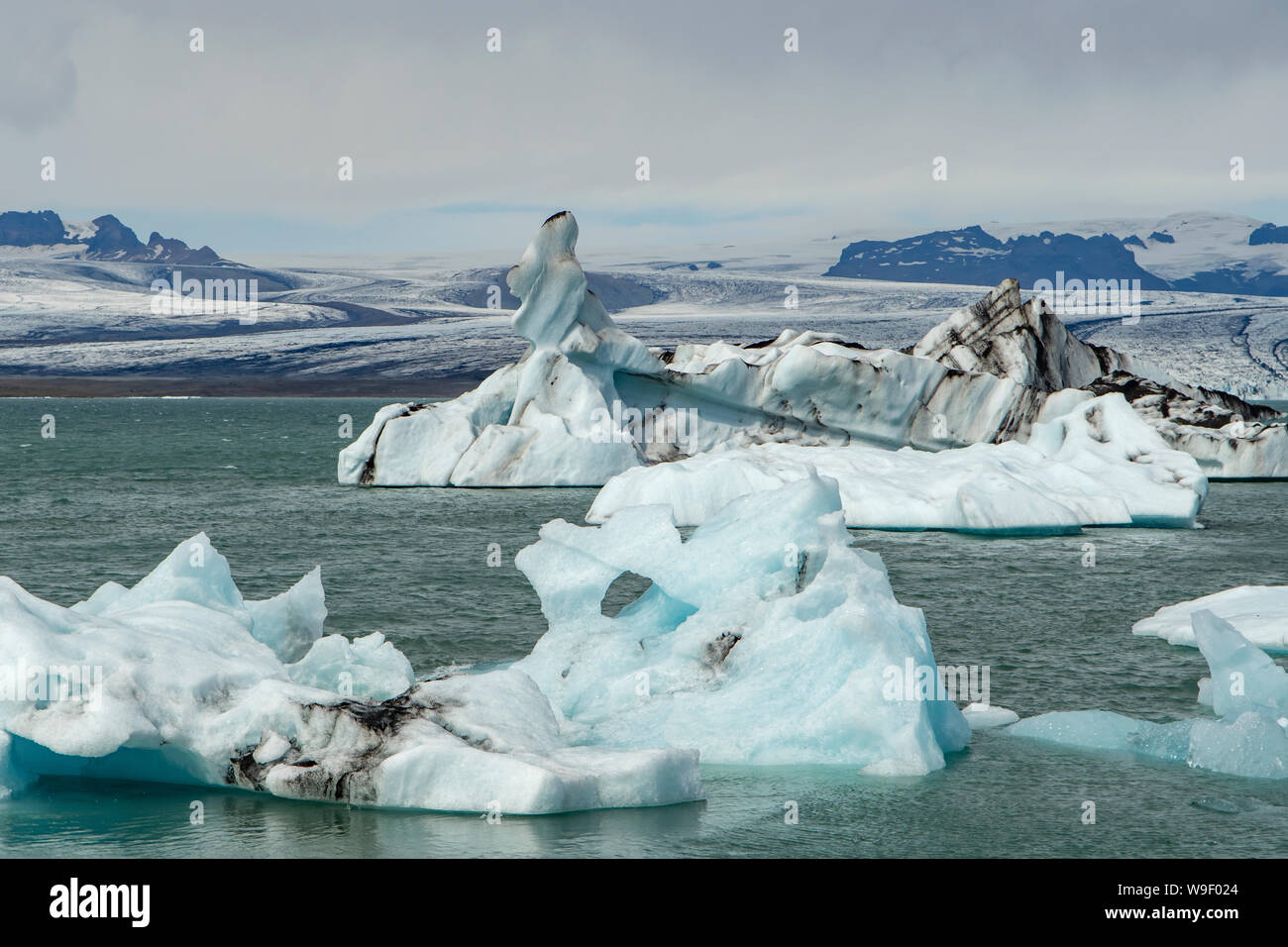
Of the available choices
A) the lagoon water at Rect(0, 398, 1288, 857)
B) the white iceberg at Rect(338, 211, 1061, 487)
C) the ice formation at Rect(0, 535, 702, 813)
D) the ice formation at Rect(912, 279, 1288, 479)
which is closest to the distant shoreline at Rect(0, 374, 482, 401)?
the ice formation at Rect(912, 279, 1288, 479)

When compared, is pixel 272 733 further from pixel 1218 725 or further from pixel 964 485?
pixel 964 485

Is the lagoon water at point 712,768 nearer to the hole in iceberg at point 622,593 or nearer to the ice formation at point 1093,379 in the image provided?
the hole in iceberg at point 622,593

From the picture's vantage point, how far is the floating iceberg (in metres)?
21.8

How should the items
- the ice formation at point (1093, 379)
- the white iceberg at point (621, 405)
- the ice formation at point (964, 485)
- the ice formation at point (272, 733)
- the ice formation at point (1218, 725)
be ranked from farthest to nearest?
the ice formation at point (1093, 379), the white iceberg at point (621, 405), the ice formation at point (964, 485), the ice formation at point (1218, 725), the ice formation at point (272, 733)

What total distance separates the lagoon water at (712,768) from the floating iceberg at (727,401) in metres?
0.79

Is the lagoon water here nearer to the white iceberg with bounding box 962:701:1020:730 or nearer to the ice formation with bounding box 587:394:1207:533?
the white iceberg with bounding box 962:701:1020:730

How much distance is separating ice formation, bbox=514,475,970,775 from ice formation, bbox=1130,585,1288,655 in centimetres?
299

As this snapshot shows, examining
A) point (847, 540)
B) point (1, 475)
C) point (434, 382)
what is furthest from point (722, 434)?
point (434, 382)

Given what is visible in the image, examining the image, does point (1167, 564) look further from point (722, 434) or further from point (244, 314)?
point (244, 314)

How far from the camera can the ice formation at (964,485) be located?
1633cm

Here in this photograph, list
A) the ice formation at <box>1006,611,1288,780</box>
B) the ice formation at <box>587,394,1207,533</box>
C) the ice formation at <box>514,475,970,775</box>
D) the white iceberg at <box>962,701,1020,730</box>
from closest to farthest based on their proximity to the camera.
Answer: the ice formation at <box>1006,611,1288,780</box>
the ice formation at <box>514,475,970,775</box>
the white iceberg at <box>962,701,1020,730</box>
the ice formation at <box>587,394,1207,533</box>

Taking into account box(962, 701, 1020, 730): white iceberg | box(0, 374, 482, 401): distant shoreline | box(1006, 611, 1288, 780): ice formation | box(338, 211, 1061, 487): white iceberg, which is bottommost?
box(0, 374, 482, 401): distant shoreline

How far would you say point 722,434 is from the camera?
2359cm

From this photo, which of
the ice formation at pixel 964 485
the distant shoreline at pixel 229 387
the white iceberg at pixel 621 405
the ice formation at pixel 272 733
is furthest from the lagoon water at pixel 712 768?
the distant shoreline at pixel 229 387
